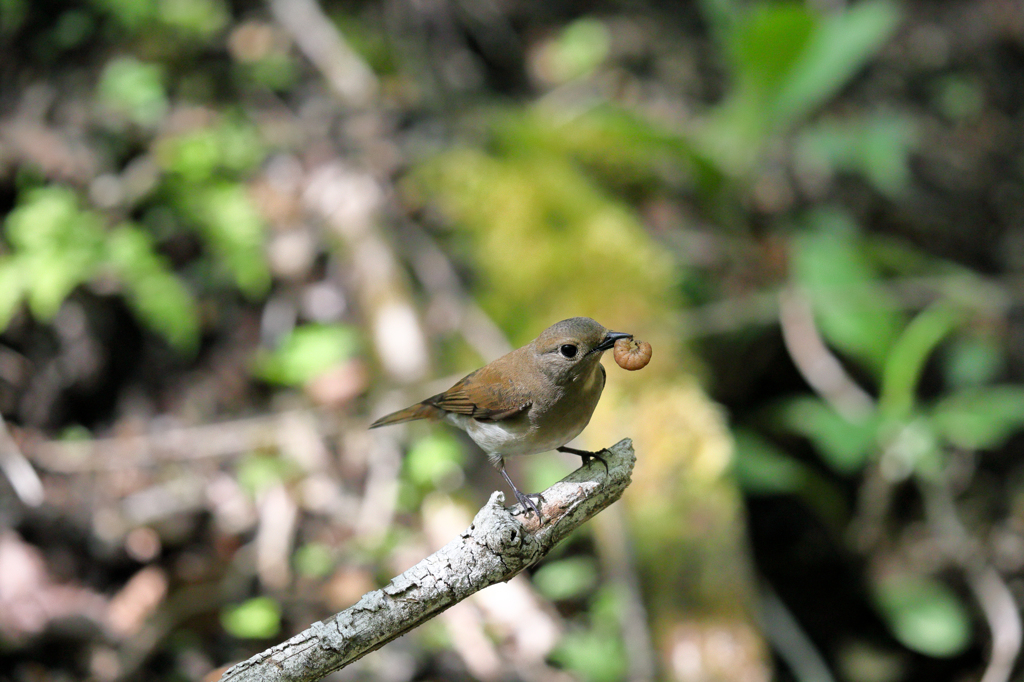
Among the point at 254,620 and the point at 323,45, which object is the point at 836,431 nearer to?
the point at 254,620

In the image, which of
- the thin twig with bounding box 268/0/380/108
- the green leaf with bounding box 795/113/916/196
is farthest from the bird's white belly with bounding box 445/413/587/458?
the green leaf with bounding box 795/113/916/196

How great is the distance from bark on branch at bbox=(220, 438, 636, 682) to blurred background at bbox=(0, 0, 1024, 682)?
1.87 meters

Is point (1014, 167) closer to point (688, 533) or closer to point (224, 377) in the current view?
point (688, 533)

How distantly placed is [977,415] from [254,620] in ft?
14.1

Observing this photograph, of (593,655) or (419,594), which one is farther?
(593,655)

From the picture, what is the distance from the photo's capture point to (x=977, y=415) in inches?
182

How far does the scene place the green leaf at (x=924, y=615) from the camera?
14.8ft

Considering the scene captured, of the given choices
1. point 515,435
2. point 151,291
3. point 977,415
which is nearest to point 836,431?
point 977,415

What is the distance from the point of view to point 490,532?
1583 mm

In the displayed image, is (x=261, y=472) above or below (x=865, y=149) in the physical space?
above

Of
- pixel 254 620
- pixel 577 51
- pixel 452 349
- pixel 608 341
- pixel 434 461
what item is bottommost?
pixel 434 461

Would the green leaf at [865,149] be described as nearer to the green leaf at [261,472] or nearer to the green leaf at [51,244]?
the green leaf at [261,472]

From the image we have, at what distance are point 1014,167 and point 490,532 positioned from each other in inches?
339

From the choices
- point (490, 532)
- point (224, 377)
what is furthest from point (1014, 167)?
point (490, 532)
